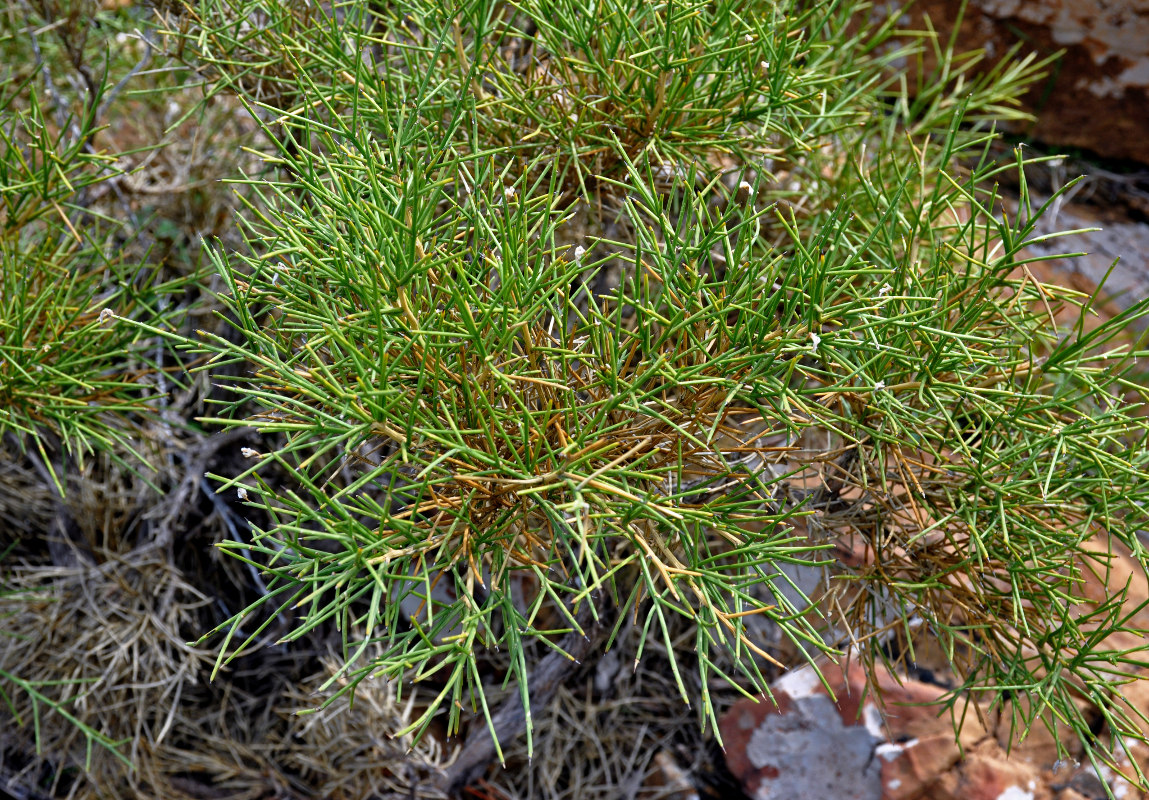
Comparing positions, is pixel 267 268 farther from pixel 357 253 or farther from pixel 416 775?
pixel 416 775

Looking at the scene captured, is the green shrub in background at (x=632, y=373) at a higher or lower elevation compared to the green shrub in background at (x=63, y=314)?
higher

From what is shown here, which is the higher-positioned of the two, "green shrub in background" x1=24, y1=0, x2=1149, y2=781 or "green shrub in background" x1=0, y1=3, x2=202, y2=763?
"green shrub in background" x1=24, y1=0, x2=1149, y2=781

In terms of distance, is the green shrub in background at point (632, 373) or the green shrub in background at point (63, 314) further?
the green shrub in background at point (63, 314)

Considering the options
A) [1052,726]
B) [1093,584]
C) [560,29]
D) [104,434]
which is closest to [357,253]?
[560,29]

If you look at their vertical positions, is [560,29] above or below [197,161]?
above

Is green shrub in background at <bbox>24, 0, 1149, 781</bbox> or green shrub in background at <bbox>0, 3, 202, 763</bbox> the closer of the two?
green shrub in background at <bbox>24, 0, 1149, 781</bbox>

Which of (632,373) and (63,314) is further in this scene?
(63,314)

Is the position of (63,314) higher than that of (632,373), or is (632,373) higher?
(632,373)

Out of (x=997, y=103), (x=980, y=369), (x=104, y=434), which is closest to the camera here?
(x=980, y=369)
